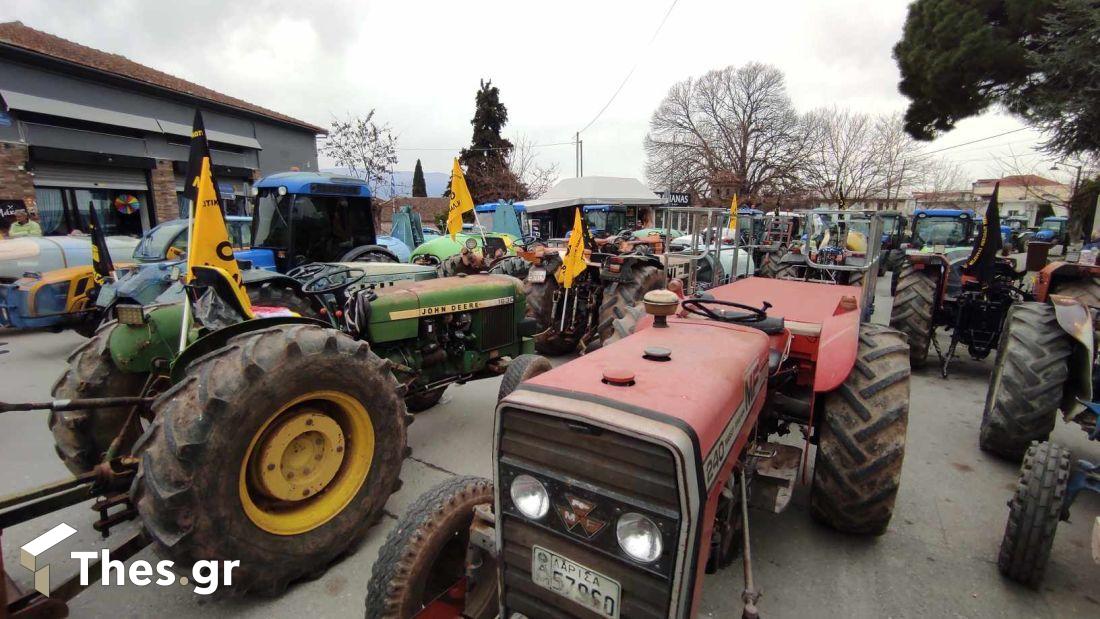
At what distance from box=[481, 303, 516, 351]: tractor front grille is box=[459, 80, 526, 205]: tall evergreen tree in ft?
85.8

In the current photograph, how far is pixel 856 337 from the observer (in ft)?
9.64

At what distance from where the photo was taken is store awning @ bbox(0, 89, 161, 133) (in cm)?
1264

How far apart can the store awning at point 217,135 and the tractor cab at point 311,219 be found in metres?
12.5

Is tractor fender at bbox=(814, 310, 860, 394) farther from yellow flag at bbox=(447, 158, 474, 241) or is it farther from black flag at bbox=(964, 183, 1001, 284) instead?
yellow flag at bbox=(447, 158, 474, 241)

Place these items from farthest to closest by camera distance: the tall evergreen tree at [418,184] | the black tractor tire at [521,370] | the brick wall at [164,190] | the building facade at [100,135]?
1. the tall evergreen tree at [418,184]
2. the brick wall at [164,190]
3. the building facade at [100,135]
4. the black tractor tire at [521,370]

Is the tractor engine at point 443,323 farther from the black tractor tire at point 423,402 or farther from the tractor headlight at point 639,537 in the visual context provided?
the tractor headlight at point 639,537

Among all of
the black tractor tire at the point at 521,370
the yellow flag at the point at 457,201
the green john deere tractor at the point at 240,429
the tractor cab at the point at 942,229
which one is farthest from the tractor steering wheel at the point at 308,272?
the tractor cab at the point at 942,229

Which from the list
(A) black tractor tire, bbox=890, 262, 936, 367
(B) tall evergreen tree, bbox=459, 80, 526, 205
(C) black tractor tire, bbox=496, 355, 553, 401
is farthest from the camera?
(B) tall evergreen tree, bbox=459, 80, 526, 205

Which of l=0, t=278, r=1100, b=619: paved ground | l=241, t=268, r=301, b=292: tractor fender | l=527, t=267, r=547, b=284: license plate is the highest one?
l=241, t=268, r=301, b=292: tractor fender

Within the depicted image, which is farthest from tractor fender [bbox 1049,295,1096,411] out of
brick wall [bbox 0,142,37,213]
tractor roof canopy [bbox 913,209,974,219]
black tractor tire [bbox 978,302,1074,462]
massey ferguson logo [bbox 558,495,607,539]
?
brick wall [bbox 0,142,37,213]

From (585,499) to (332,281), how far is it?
3735 mm

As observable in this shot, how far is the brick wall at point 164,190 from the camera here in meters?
16.4

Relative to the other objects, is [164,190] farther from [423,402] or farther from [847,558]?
[847,558]

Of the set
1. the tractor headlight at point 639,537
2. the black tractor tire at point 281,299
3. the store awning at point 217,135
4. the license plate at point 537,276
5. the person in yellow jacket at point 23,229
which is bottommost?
the tractor headlight at point 639,537
